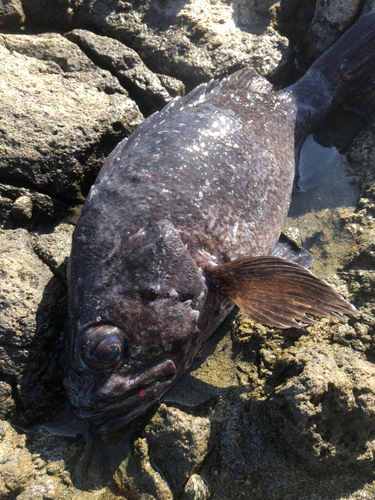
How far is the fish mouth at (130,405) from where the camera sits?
7.58 feet

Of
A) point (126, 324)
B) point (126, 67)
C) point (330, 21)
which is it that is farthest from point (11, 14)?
point (126, 324)

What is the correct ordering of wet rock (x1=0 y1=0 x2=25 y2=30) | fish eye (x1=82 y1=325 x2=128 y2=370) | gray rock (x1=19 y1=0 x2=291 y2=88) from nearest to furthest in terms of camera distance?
fish eye (x1=82 y1=325 x2=128 y2=370) → wet rock (x1=0 y1=0 x2=25 y2=30) → gray rock (x1=19 y1=0 x2=291 y2=88)

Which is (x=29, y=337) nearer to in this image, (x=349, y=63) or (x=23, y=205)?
(x=23, y=205)

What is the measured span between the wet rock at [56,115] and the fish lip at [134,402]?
6.24 ft

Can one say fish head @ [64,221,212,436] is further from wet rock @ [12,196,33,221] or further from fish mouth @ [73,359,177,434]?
wet rock @ [12,196,33,221]

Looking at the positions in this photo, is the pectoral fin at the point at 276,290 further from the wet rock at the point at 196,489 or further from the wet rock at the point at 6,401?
the wet rock at the point at 6,401

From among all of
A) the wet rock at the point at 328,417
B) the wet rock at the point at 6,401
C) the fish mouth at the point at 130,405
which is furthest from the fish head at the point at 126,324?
the wet rock at the point at 328,417

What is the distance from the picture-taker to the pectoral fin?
7.95 feet

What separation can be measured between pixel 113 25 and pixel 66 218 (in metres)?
2.66

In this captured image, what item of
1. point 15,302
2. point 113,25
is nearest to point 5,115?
point 15,302

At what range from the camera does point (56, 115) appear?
3.33 m

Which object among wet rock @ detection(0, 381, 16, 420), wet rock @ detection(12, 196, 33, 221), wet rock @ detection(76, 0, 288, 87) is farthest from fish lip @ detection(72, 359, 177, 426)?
wet rock @ detection(76, 0, 288, 87)

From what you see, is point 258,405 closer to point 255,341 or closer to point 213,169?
point 255,341

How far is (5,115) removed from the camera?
313 cm
